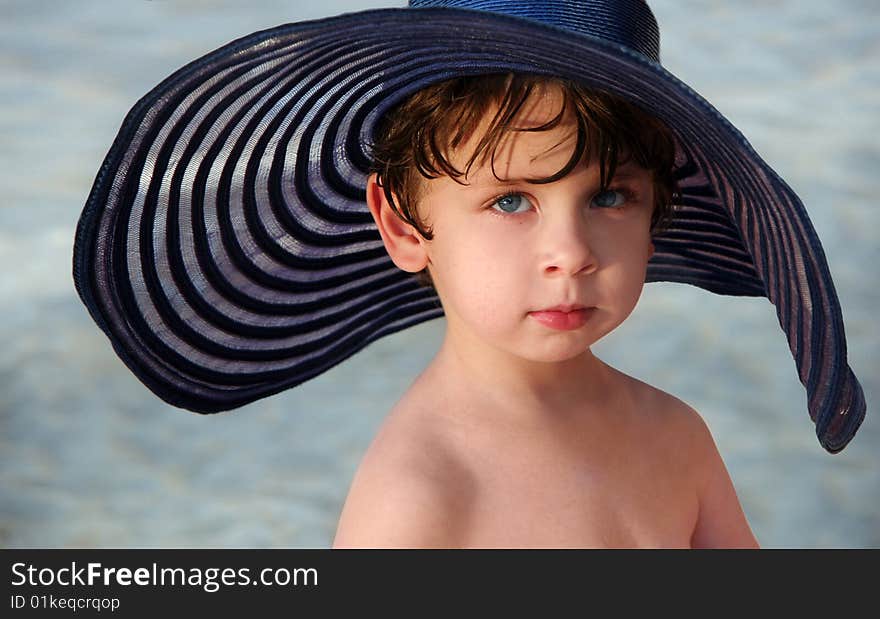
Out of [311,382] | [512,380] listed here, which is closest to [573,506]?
[512,380]

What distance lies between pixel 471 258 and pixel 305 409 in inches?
35.4

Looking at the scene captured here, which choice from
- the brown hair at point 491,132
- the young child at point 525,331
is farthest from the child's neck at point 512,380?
the brown hair at point 491,132

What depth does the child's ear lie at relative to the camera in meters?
1.09

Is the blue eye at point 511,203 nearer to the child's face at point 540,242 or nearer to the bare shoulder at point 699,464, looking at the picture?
the child's face at point 540,242

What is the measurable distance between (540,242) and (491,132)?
0.08 meters

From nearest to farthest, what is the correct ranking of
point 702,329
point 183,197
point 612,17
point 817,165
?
point 612,17
point 183,197
point 702,329
point 817,165

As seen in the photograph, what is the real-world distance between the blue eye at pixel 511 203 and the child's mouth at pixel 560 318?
7cm

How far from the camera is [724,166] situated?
103 cm

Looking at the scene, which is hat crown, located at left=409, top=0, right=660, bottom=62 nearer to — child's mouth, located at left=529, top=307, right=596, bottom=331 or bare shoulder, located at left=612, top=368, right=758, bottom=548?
child's mouth, located at left=529, top=307, right=596, bottom=331

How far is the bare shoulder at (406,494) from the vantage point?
1012 mm

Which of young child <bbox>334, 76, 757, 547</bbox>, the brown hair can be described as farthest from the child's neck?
the brown hair

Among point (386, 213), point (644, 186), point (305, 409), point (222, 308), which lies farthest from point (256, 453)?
point (644, 186)

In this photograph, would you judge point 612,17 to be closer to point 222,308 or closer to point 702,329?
point 222,308

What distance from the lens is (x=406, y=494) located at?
1.02m
